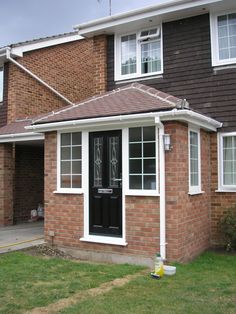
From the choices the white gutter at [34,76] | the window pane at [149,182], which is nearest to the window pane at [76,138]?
the window pane at [149,182]

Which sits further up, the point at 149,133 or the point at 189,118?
the point at 189,118

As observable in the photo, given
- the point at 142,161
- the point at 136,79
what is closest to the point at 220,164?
the point at 142,161

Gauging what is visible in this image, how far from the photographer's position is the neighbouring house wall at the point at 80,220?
7828 millimetres

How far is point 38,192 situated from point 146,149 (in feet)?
23.6

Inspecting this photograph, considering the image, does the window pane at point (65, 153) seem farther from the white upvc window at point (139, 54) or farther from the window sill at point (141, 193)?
the white upvc window at point (139, 54)

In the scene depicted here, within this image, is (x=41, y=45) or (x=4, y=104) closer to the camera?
(x=4, y=104)

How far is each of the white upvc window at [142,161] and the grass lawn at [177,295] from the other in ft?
5.42

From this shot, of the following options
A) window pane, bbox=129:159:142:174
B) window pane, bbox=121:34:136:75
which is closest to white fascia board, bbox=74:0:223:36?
window pane, bbox=121:34:136:75

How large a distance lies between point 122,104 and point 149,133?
1063 millimetres

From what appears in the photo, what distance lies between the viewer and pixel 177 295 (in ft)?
19.2

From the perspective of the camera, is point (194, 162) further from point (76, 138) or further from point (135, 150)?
point (76, 138)

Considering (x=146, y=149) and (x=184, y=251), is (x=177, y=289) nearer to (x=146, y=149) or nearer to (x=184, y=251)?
(x=184, y=251)

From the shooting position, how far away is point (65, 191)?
29.3 ft

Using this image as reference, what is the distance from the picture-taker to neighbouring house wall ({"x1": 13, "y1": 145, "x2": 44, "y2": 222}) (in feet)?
43.8
